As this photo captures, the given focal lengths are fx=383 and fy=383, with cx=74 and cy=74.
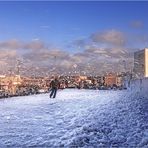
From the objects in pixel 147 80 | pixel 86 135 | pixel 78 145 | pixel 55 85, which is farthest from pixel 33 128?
pixel 147 80

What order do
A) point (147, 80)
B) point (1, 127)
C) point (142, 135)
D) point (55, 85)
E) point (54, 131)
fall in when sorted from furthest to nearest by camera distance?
point (147, 80)
point (55, 85)
point (1, 127)
point (54, 131)
point (142, 135)

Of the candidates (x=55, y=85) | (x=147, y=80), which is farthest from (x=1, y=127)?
(x=147, y=80)

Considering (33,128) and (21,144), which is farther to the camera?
(33,128)

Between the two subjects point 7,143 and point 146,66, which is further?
point 146,66

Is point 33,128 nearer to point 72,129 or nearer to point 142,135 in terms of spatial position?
point 72,129

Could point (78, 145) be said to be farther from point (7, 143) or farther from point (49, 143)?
point (7, 143)

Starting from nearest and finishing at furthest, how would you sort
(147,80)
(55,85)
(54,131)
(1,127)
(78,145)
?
(78,145) → (54,131) → (1,127) → (55,85) → (147,80)

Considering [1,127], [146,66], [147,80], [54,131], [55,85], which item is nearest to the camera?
[54,131]

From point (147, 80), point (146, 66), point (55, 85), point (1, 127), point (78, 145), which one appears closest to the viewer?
point (78, 145)

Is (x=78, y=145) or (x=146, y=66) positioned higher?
(x=146, y=66)
